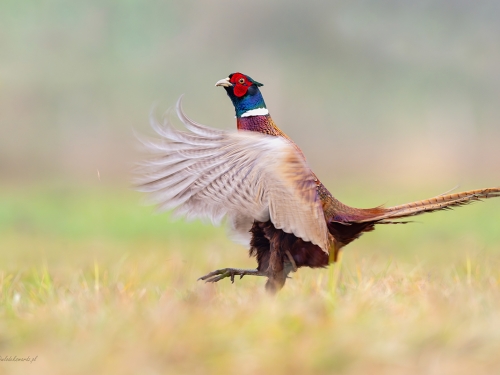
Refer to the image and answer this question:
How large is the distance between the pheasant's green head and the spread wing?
23.8 inches

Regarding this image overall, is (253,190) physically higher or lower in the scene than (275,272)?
higher

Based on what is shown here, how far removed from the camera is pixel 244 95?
4.08 meters

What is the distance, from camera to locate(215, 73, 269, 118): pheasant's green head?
4039 mm

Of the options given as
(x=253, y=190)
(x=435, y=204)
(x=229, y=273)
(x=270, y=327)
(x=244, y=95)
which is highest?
(x=244, y=95)

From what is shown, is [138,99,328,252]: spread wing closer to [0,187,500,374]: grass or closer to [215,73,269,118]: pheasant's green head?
[0,187,500,374]: grass

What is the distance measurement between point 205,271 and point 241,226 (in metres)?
1.55

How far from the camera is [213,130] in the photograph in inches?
132

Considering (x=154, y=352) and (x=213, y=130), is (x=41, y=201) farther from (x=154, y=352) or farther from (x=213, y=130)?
(x=154, y=352)

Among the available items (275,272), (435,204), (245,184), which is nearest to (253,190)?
(245,184)

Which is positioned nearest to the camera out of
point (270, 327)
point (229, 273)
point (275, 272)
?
point (270, 327)

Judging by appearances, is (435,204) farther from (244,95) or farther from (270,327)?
(270,327)

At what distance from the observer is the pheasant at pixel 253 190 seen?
3350 mm

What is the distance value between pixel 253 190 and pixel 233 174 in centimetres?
13

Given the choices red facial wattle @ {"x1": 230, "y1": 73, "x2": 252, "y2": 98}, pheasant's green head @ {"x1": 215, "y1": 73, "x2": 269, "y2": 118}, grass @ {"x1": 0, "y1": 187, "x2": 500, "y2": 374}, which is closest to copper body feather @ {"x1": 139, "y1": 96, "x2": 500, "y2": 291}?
grass @ {"x1": 0, "y1": 187, "x2": 500, "y2": 374}
